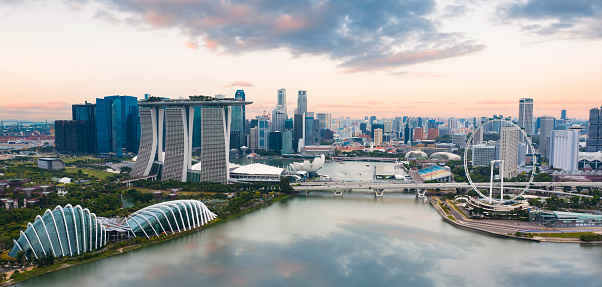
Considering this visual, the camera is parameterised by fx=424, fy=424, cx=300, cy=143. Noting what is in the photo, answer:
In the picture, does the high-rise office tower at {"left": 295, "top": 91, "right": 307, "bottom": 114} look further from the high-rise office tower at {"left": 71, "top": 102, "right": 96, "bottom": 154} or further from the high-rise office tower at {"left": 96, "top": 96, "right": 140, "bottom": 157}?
the high-rise office tower at {"left": 71, "top": 102, "right": 96, "bottom": 154}

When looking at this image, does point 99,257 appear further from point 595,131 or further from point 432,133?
point 432,133

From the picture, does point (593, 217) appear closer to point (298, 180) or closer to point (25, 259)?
point (298, 180)

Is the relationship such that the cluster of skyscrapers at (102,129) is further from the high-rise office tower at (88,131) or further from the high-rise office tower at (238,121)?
the high-rise office tower at (238,121)

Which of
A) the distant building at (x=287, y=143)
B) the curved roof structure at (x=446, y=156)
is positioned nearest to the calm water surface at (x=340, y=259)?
the curved roof structure at (x=446, y=156)

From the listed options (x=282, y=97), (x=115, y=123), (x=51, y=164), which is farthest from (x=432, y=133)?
(x=51, y=164)

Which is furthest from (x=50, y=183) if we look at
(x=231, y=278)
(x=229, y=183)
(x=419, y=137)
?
(x=419, y=137)

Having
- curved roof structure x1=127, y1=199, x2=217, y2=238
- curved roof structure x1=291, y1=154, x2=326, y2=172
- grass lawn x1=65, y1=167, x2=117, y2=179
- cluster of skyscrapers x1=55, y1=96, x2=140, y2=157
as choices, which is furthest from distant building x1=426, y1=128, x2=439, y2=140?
curved roof structure x1=127, y1=199, x2=217, y2=238
